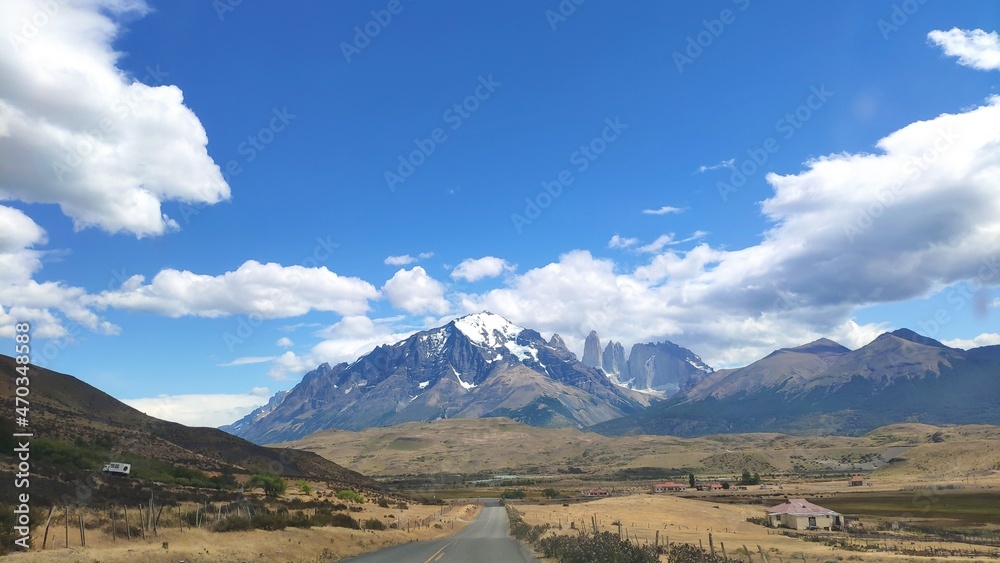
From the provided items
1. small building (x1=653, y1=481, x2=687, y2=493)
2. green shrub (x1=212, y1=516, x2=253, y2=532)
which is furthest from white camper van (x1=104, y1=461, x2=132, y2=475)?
small building (x1=653, y1=481, x2=687, y2=493)

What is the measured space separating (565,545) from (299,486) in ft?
218

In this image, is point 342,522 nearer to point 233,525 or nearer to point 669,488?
point 233,525

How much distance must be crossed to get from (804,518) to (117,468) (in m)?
86.0

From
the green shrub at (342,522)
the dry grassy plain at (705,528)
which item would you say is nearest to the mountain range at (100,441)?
the green shrub at (342,522)

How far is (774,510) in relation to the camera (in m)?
83.9

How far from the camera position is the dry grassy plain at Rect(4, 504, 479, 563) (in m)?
23.9

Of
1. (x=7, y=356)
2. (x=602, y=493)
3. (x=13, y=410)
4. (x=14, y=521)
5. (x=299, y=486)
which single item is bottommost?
(x=602, y=493)

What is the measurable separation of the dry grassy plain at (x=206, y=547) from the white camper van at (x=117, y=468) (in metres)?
37.4

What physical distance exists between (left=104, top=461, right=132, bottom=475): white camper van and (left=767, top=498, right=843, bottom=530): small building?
83.1 meters

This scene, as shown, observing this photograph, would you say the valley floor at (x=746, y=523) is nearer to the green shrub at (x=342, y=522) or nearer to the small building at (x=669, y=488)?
the green shrub at (x=342, y=522)

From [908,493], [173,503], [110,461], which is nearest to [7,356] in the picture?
[110,461]

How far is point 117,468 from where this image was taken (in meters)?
65.0

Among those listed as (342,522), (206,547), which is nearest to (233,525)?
(206,547)

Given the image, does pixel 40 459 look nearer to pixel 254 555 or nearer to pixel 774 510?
pixel 254 555
